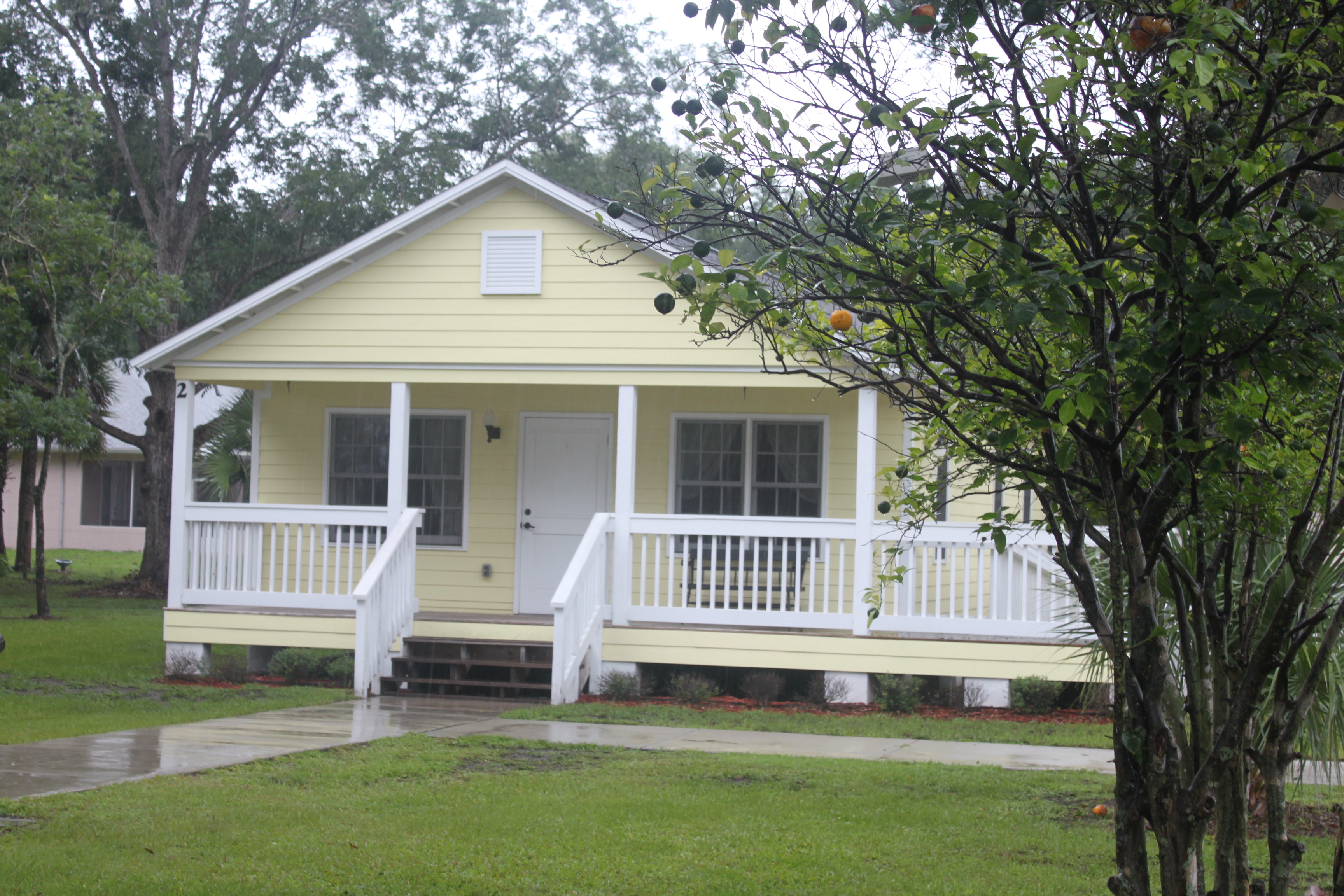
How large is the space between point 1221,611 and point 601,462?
34.9 ft

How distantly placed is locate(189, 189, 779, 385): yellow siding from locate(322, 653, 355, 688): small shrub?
2.82 meters

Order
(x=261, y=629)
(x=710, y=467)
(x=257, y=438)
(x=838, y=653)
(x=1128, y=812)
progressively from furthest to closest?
(x=257, y=438) < (x=710, y=467) < (x=261, y=629) < (x=838, y=653) < (x=1128, y=812)

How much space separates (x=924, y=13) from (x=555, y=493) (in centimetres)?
1120

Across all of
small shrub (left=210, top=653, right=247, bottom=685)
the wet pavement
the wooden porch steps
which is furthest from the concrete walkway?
small shrub (left=210, top=653, right=247, bottom=685)

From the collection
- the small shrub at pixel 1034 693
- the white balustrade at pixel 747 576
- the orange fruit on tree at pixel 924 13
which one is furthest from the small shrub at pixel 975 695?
the orange fruit on tree at pixel 924 13

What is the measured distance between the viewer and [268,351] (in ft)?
41.1

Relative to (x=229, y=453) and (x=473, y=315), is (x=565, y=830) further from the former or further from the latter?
(x=229, y=453)

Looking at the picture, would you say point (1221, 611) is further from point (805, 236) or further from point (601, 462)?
point (601, 462)

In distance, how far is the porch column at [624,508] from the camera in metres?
11.6

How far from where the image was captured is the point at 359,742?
841 cm

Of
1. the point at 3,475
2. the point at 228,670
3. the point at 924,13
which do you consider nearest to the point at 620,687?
the point at 228,670

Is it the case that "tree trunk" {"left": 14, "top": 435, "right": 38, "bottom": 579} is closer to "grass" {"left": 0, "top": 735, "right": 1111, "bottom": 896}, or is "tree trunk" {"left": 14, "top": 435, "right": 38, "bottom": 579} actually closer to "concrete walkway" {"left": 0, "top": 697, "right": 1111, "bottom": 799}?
"concrete walkway" {"left": 0, "top": 697, "right": 1111, "bottom": 799}

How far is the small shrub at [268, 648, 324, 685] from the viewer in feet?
40.4

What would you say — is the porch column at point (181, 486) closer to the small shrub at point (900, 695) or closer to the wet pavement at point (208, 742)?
the wet pavement at point (208, 742)
